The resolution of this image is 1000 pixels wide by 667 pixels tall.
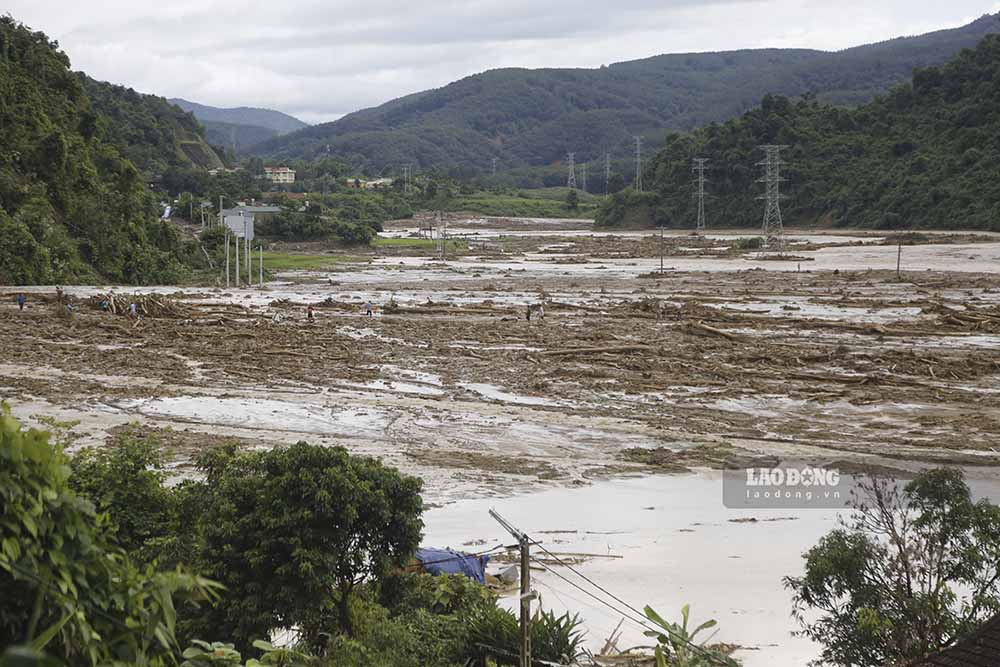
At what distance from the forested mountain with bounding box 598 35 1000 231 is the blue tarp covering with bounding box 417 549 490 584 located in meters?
72.8

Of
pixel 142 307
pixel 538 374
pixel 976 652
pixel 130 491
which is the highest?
pixel 130 491

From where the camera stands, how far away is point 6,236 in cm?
4747

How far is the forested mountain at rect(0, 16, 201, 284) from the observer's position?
164 ft

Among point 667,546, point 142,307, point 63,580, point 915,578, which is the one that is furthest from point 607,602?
point 142,307

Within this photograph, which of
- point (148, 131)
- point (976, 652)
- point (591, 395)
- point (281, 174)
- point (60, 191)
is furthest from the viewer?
point (281, 174)

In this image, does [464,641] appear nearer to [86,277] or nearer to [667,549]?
[667,549]

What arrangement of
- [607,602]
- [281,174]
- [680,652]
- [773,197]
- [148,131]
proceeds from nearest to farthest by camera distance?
[680,652], [607,602], [773,197], [148,131], [281,174]

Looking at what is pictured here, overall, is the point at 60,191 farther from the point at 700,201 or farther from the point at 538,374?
the point at 700,201

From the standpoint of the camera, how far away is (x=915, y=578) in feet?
29.5

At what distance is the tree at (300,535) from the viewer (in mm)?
9320

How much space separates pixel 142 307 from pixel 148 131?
88307mm

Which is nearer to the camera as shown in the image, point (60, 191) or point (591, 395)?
point (591, 395)

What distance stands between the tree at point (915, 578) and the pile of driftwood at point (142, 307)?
32029mm

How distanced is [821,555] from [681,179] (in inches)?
4164
